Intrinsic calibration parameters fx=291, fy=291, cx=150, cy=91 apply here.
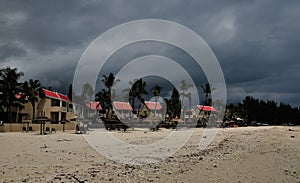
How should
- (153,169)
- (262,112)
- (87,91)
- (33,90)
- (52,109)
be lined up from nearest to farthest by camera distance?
(153,169) → (33,90) → (52,109) → (87,91) → (262,112)

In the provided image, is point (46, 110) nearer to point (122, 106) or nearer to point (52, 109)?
point (52, 109)

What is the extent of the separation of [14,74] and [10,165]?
3575 cm

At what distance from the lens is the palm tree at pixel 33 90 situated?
48562 mm

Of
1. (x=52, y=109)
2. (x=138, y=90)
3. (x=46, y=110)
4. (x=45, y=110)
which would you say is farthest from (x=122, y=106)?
(x=45, y=110)

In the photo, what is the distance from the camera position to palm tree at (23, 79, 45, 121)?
4856 cm

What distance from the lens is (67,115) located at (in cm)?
5797

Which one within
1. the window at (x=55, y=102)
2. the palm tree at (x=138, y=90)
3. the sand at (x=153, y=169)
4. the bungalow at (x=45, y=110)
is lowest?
the sand at (x=153, y=169)

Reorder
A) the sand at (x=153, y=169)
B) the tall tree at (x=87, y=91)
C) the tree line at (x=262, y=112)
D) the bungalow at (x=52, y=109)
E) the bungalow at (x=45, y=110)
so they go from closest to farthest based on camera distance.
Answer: the sand at (x=153, y=169) < the bungalow at (x=45, y=110) < the bungalow at (x=52, y=109) < the tall tree at (x=87, y=91) < the tree line at (x=262, y=112)

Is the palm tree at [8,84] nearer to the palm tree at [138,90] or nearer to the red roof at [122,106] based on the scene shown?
the palm tree at [138,90]

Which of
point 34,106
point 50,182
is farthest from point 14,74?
point 50,182

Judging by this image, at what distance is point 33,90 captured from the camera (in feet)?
163

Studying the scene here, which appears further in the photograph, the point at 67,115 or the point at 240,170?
the point at 67,115

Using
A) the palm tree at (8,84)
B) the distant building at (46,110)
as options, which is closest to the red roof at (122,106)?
the distant building at (46,110)

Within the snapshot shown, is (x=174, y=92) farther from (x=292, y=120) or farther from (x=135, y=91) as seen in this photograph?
(x=292, y=120)
